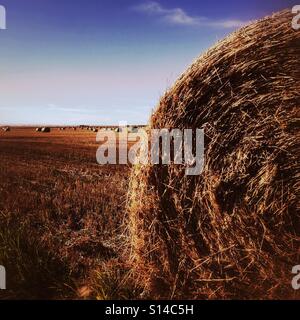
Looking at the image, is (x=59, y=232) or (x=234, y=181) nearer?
(x=234, y=181)

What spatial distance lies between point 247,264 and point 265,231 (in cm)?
34

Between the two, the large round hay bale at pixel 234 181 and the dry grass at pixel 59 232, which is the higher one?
the large round hay bale at pixel 234 181

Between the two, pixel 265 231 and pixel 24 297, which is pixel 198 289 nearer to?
pixel 265 231

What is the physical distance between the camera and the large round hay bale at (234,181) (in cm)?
430

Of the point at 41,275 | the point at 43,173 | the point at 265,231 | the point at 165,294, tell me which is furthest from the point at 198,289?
the point at 43,173

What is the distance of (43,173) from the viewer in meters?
11.7

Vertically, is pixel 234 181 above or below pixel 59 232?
above

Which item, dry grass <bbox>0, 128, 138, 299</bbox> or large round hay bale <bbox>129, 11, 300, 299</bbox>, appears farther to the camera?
dry grass <bbox>0, 128, 138, 299</bbox>

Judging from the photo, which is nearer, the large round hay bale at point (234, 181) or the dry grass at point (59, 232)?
the large round hay bale at point (234, 181)

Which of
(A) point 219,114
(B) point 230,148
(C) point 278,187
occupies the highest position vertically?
(A) point 219,114

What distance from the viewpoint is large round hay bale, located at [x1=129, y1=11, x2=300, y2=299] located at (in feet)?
14.1

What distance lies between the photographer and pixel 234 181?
4434mm

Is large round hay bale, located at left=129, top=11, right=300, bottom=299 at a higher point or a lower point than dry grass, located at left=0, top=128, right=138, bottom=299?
higher
